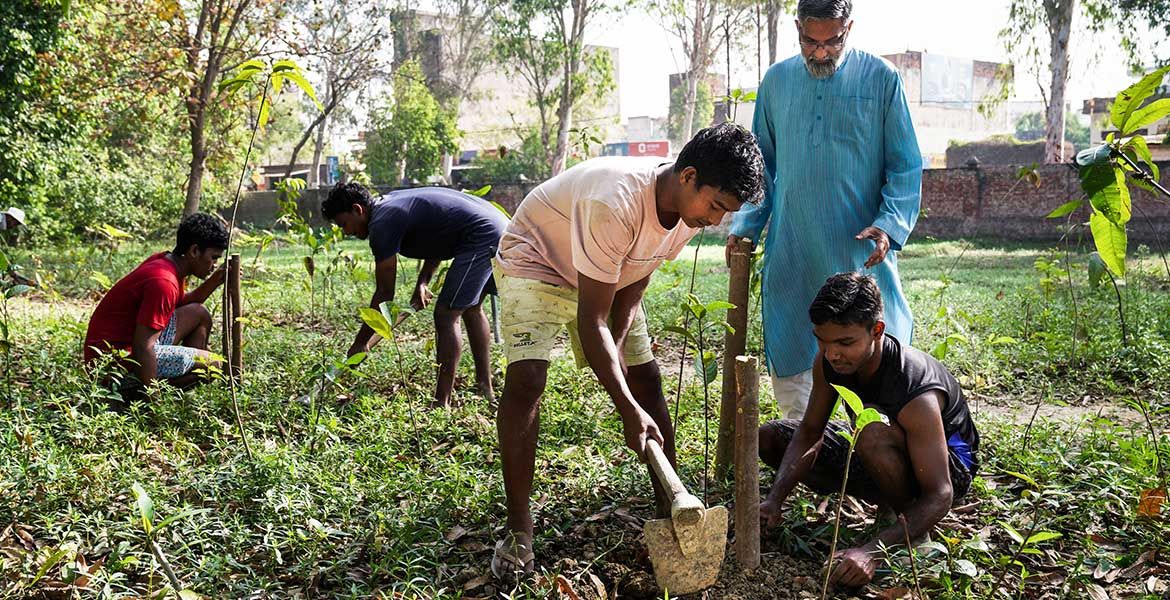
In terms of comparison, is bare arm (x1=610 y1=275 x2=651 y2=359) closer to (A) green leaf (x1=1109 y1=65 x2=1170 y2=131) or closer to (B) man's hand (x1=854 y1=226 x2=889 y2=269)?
(B) man's hand (x1=854 y1=226 x2=889 y2=269)

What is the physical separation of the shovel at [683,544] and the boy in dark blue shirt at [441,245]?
202 cm

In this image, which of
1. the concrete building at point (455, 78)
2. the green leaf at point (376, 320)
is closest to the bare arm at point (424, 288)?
the green leaf at point (376, 320)

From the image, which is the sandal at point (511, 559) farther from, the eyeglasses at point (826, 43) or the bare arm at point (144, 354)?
the bare arm at point (144, 354)

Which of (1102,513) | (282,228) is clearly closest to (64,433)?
(1102,513)

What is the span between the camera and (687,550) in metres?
2.20

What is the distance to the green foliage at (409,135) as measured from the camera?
20.6 metres

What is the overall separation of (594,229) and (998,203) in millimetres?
14766

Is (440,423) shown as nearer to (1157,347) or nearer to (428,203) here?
(428,203)

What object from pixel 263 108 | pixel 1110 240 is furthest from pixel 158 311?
pixel 1110 240

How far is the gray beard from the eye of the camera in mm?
2975

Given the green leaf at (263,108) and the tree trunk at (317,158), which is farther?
the tree trunk at (317,158)

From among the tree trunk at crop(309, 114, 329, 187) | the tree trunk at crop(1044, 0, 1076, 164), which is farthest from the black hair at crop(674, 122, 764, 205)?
the tree trunk at crop(309, 114, 329, 187)

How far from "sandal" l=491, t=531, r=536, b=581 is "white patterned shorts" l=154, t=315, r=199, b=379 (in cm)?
226

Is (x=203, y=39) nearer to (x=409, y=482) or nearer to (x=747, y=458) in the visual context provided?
(x=409, y=482)
